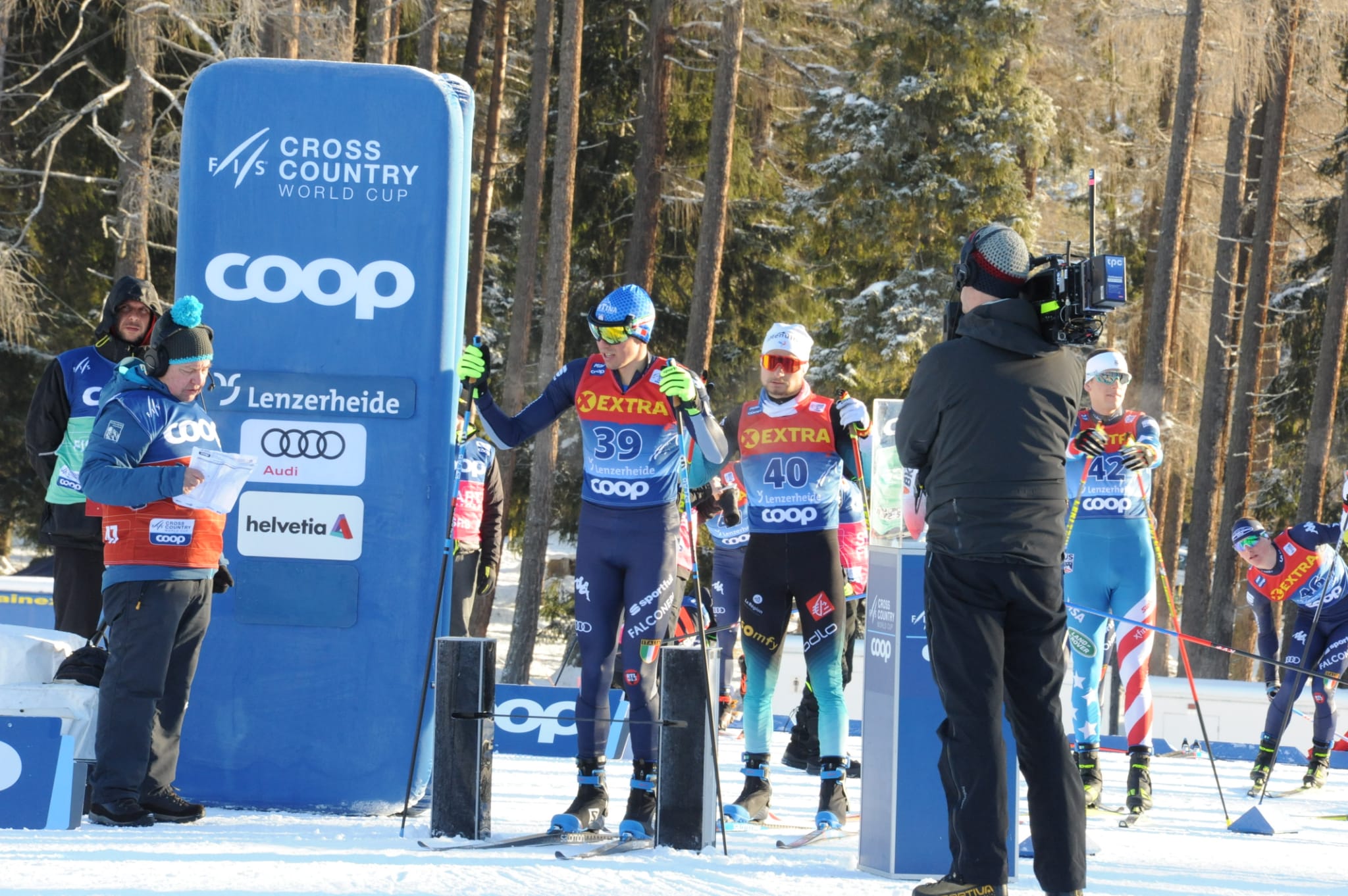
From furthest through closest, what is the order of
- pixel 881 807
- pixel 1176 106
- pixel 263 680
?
pixel 1176 106
pixel 263 680
pixel 881 807

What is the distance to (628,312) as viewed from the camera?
18.4 ft

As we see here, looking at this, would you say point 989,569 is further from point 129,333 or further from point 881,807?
point 129,333

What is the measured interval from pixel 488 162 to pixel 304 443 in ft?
49.2

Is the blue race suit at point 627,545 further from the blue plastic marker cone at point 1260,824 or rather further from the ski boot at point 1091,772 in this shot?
the blue plastic marker cone at point 1260,824

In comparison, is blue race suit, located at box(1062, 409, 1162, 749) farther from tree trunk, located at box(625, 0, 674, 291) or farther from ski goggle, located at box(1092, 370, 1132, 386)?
tree trunk, located at box(625, 0, 674, 291)

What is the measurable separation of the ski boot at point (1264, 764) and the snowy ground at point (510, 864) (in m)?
1.84

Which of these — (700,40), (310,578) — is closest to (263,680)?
(310,578)

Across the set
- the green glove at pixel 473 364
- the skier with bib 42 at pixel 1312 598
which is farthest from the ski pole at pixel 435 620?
the skier with bib 42 at pixel 1312 598

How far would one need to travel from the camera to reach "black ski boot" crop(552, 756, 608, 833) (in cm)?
533

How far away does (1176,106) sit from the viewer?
60.9 feet

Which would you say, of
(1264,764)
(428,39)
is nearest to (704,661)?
(1264,764)

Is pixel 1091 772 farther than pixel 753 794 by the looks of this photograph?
Yes

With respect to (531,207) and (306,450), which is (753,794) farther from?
(531,207)

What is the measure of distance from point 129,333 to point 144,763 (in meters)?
1.97
